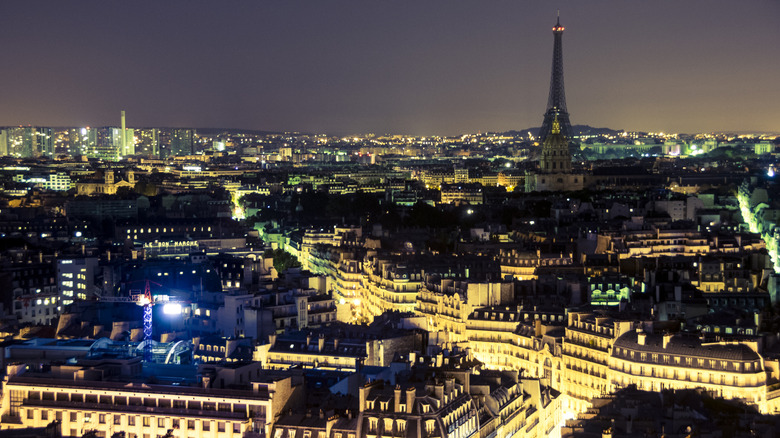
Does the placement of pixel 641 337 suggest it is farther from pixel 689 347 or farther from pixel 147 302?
pixel 147 302

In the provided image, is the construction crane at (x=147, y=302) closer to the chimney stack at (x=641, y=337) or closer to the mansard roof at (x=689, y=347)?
the mansard roof at (x=689, y=347)

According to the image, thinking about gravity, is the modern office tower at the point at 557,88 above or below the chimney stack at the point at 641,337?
above

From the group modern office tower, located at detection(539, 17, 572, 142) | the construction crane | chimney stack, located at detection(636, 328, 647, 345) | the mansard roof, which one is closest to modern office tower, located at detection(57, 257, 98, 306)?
the construction crane

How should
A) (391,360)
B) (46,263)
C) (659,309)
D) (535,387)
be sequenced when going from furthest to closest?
(46,263)
(659,309)
(391,360)
(535,387)

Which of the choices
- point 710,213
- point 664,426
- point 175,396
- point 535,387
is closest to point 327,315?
point 535,387

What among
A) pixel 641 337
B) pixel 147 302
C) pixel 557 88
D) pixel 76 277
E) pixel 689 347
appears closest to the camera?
pixel 689 347

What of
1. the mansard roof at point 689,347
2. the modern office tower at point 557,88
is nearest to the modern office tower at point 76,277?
the mansard roof at point 689,347

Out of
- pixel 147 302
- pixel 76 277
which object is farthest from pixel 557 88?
pixel 147 302

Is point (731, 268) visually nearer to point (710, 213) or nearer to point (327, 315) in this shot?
point (327, 315)

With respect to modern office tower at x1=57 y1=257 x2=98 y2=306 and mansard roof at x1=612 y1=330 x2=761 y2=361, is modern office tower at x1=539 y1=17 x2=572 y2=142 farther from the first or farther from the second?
mansard roof at x1=612 y1=330 x2=761 y2=361
